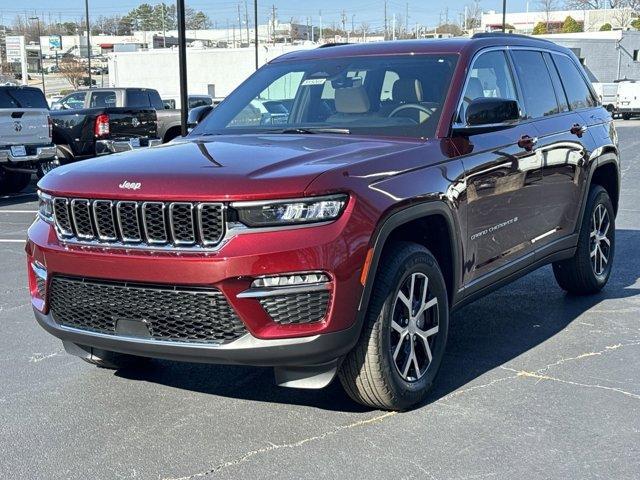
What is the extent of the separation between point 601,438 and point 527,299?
2.83 metres

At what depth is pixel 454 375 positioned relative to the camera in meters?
4.99

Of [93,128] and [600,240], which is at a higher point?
[93,128]

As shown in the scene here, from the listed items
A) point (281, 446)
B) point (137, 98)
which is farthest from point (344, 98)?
point (137, 98)

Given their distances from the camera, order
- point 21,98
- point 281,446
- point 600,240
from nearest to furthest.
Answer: point 281,446, point 600,240, point 21,98

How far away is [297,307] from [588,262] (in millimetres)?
3636

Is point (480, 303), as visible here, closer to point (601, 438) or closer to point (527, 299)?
point (527, 299)

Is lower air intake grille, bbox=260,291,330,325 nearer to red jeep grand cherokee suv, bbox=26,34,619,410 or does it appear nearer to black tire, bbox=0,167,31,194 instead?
red jeep grand cherokee suv, bbox=26,34,619,410

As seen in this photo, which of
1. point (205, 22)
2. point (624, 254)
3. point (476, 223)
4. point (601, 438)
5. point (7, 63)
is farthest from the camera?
point (205, 22)

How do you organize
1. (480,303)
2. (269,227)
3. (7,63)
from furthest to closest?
(7,63) < (480,303) < (269,227)

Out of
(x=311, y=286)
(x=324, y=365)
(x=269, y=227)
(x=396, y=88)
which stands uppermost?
(x=396, y=88)

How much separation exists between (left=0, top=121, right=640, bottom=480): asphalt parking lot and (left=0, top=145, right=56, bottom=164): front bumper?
8.74 metres

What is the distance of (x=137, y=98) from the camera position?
816 inches

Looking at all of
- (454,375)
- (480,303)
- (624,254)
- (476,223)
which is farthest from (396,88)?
(624,254)

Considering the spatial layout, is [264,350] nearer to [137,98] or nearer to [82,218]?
[82,218]
